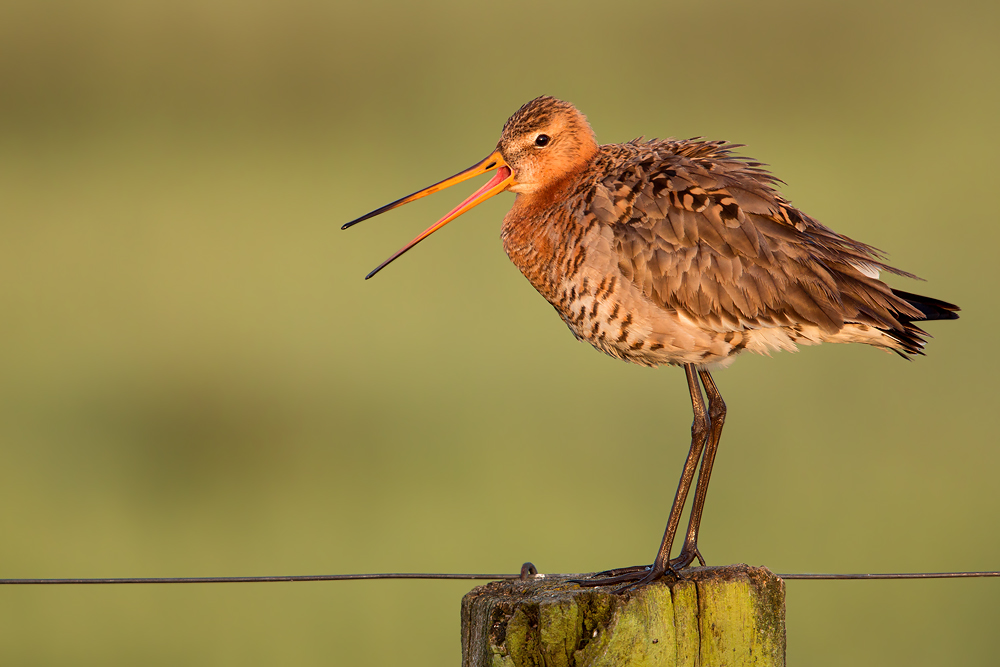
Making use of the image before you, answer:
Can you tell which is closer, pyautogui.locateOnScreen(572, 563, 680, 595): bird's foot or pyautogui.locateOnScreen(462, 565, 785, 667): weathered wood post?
pyautogui.locateOnScreen(462, 565, 785, 667): weathered wood post

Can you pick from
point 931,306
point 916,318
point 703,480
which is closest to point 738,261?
point 916,318

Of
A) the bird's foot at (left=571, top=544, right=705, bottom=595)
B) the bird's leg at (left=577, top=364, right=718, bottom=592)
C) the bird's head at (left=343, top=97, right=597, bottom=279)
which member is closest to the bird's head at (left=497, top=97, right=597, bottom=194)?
the bird's head at (left=343, top=97, right=597, bottom=279)

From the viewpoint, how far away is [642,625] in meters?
2.65

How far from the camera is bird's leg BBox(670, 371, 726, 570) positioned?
3.75 metres

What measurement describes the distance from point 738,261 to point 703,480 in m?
0.96

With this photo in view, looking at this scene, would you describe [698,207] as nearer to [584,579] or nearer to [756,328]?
[756,328]

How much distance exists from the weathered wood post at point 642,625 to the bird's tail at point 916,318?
1139 millimetres

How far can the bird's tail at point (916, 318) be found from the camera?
11.3ft

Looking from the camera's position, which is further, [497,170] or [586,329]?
[497,170]

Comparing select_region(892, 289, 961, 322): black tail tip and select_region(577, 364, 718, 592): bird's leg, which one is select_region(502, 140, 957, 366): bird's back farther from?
select_region(577, 364, 718, 592): bird's leg

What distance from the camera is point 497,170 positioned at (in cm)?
434

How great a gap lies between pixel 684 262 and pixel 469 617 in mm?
1593

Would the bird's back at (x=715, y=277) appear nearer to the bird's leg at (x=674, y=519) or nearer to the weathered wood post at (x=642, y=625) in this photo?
the bird's leg at (x=674, y=519)

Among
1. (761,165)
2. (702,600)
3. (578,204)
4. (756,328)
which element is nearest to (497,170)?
(578,204)
